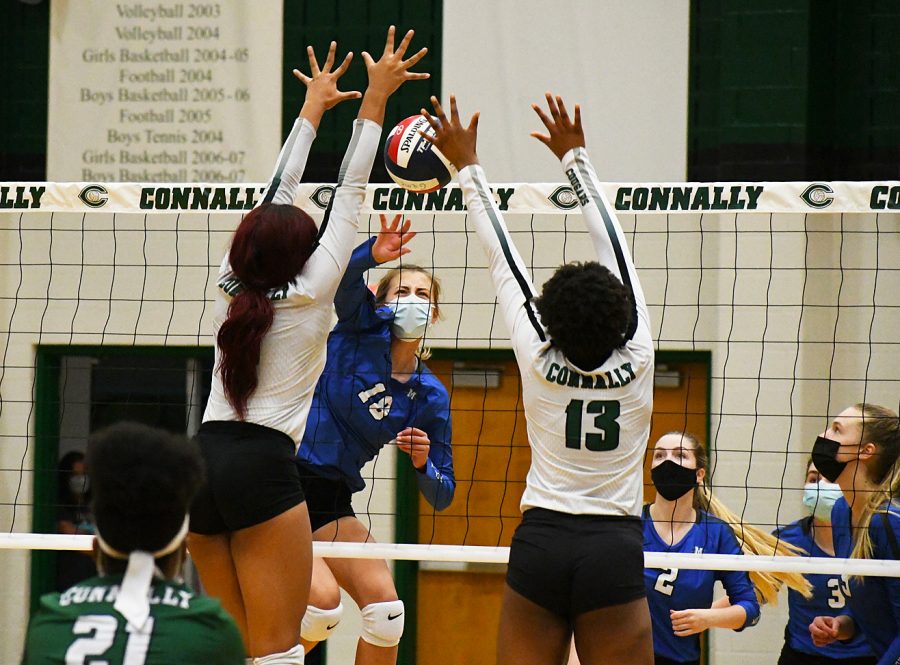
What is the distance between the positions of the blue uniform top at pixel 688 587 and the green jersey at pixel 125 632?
343 centimetres

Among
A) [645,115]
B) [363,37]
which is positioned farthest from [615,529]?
[363,37]

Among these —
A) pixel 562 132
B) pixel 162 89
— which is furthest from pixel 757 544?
pixel 162 89

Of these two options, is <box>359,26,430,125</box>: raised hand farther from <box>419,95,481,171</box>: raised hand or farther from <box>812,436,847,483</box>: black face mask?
<box>812,436,847,483</box>: black face mask

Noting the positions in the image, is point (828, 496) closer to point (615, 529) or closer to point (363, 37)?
point (615, 529)

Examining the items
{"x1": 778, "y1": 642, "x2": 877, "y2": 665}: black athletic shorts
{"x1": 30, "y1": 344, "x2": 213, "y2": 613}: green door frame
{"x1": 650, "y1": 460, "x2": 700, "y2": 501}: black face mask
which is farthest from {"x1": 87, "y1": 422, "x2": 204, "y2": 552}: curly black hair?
{"x1": 30, "y1": 344, "x2": 213, "y2": 613}: green door frame

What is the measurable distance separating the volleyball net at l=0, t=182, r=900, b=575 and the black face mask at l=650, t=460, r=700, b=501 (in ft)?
Result: 6.32

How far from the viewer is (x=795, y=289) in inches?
304

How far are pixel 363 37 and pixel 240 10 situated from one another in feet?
2.95

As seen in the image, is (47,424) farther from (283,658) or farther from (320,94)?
(283,658)

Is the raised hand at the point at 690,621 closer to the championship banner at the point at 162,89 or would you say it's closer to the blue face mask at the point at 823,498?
the blue face mask at the point at 823,498

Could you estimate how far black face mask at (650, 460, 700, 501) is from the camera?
216 inches

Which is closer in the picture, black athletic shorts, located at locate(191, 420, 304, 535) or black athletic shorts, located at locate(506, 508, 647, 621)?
black athletic shorts, located at locate(506, 508, 647, 621)

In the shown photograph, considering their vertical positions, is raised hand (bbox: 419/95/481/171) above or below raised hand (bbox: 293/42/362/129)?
below

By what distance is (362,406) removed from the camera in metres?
5.09
